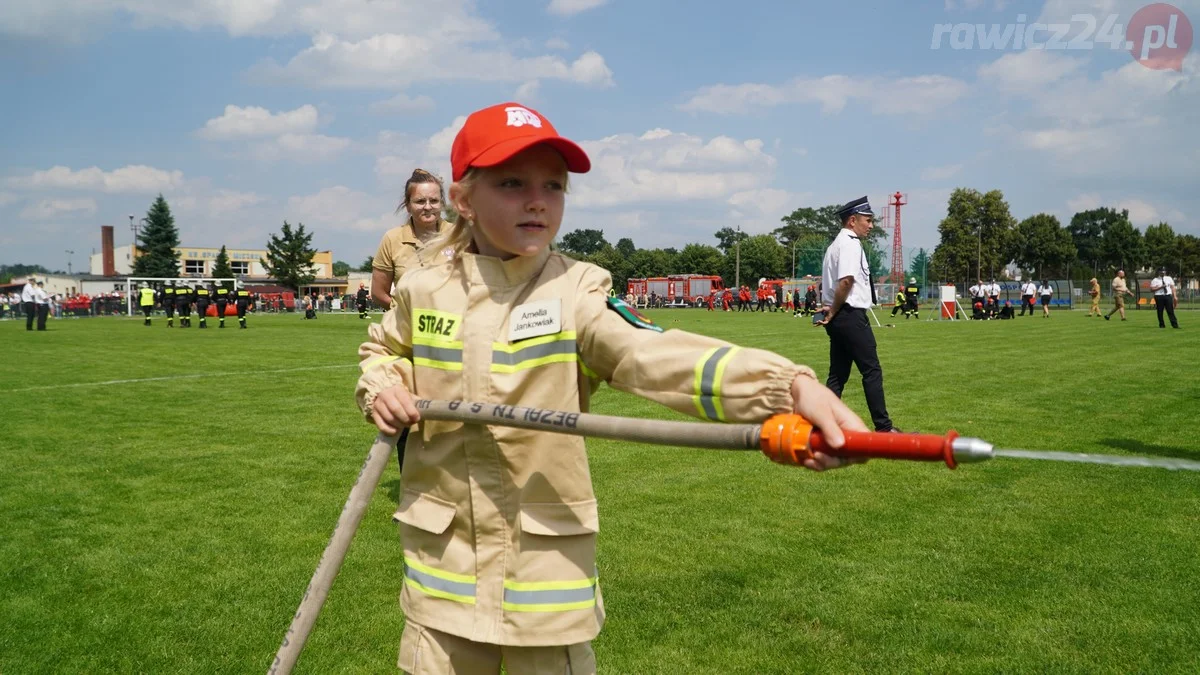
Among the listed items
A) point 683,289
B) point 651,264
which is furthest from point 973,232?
point 651,264

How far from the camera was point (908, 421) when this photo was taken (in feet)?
34.4

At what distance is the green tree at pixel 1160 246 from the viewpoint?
316ft

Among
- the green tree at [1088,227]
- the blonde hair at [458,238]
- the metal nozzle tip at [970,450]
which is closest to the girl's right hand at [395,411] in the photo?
the blonde hair at [458,238]

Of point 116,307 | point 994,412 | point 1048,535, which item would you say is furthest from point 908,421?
point 116,307

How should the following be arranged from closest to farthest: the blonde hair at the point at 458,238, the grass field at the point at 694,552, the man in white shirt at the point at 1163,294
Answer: the blonde hair at the point at 458,238
the grass field at the point at 694,552
the man in white shirt at the point at 1163,294

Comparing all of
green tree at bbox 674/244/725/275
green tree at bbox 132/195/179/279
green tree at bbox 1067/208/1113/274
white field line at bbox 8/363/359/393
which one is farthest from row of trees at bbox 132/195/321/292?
green tree at bbox 1067/208/1113/274

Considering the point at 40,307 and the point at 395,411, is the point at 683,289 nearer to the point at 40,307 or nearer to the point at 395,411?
the point at 40,307

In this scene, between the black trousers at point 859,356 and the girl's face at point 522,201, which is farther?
the black trousers at point 859,356

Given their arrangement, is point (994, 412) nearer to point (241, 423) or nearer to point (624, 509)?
point (624, 509)

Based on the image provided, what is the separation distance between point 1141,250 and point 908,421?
339ft

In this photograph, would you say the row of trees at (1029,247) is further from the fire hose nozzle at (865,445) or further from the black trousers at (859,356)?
the fire hose nozzle at (865,445)

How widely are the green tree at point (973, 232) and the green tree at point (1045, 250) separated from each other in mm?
8844

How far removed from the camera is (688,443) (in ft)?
6.00

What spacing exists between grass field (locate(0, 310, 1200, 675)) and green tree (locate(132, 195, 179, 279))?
93.4 m
